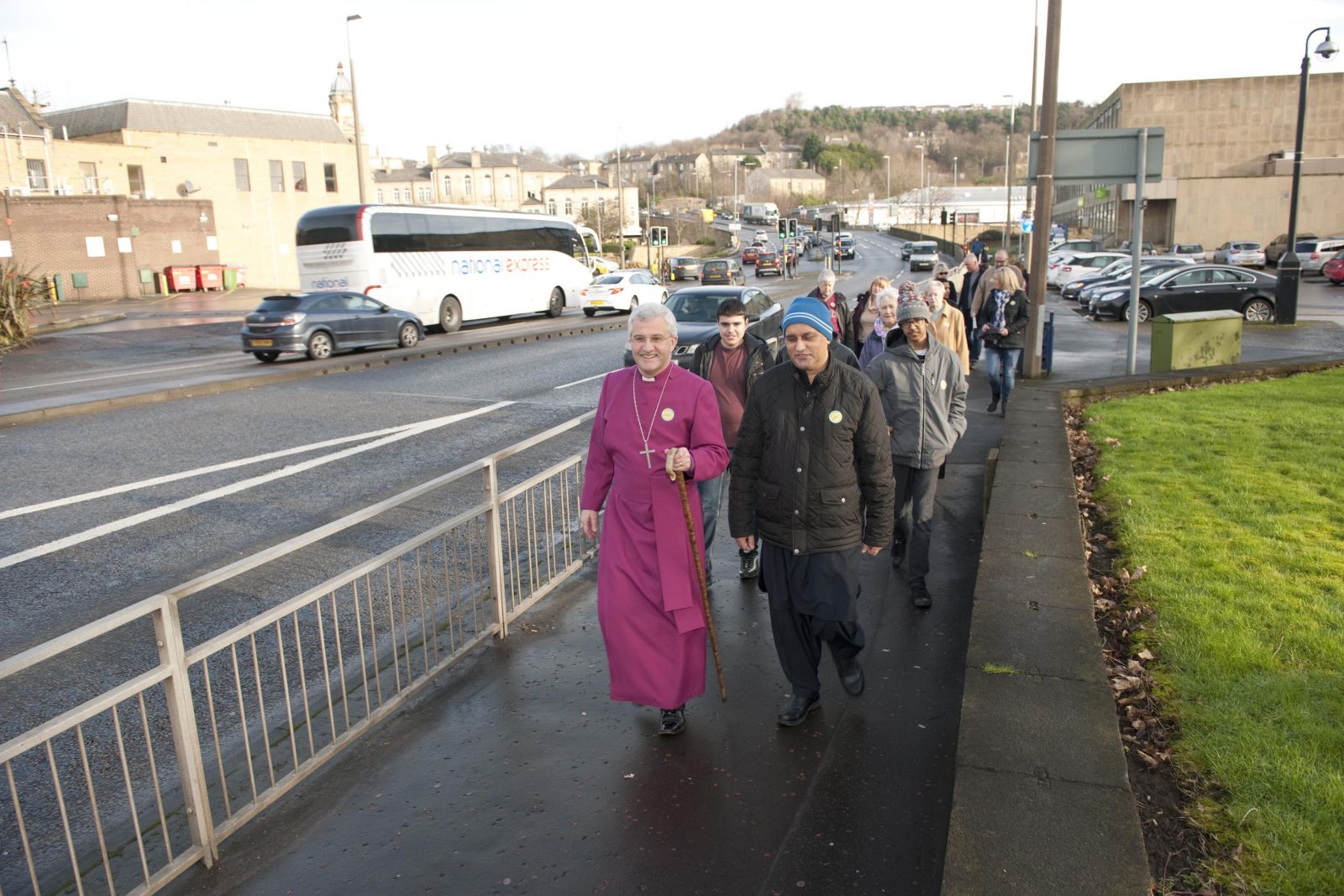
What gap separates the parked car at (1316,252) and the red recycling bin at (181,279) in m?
48.9

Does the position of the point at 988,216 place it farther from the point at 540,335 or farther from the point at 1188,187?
the point at 540,335

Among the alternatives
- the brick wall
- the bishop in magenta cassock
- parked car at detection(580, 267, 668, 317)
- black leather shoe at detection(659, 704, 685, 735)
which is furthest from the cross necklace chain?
the brick wall

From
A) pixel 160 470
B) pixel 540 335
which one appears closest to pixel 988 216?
pixel 540 335

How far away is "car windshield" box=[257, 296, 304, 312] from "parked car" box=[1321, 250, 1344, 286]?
36975 mm

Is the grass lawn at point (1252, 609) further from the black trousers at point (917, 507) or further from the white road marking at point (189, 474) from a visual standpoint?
the white road marking at point (189, 474)

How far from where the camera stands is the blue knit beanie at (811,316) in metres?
4.45

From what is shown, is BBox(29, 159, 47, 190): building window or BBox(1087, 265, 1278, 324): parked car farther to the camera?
BBox(29, 159, 47, 190): building window

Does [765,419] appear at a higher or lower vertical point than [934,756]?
higher

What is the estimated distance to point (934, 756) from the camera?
4.33 metres

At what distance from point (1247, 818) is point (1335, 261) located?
4308 cm

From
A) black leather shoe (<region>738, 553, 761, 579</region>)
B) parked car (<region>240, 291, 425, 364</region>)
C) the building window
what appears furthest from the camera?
the building window

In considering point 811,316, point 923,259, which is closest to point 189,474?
point 811,316

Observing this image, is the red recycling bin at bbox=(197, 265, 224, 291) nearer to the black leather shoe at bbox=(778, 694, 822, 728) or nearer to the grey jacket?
the grey jacket

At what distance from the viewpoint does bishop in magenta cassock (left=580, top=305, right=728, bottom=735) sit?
450cm
